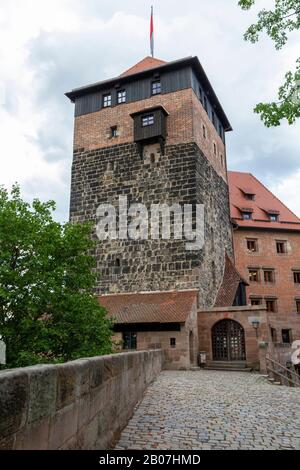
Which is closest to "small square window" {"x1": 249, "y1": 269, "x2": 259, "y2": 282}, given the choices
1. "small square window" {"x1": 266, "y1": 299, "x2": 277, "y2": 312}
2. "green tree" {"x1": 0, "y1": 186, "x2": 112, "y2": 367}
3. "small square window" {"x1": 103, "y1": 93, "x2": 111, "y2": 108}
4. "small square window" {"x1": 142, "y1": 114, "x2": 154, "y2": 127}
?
"small square window" {"x1": 266, "y1": 299, "x2": 277, "y2": 312}

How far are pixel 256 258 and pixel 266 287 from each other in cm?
251

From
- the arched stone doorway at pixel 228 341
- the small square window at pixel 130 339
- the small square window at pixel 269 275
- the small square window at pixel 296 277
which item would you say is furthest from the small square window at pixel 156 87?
the small square window at pixel 296 277

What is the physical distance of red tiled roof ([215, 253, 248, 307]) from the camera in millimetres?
23397

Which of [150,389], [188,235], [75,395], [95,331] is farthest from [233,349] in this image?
[75,395]

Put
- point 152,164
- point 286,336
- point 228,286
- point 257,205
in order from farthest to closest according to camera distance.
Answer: point 257,205 < point 286,336 < point 228,286 < point 152,164

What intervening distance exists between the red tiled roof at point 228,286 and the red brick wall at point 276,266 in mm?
5085

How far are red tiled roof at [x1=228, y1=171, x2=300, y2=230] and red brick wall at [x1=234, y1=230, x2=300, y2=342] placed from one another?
2.67 feet

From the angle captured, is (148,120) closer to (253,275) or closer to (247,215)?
(247,215)

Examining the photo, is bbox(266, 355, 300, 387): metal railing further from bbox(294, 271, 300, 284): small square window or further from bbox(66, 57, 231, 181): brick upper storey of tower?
bbox(294, 271, 300, 284): small square window

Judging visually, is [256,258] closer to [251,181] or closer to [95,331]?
[251,181]

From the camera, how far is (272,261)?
1289 inches

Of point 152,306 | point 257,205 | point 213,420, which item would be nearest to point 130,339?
point 152,306

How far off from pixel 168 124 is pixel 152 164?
280cm

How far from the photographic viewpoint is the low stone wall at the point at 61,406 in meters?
2.38
